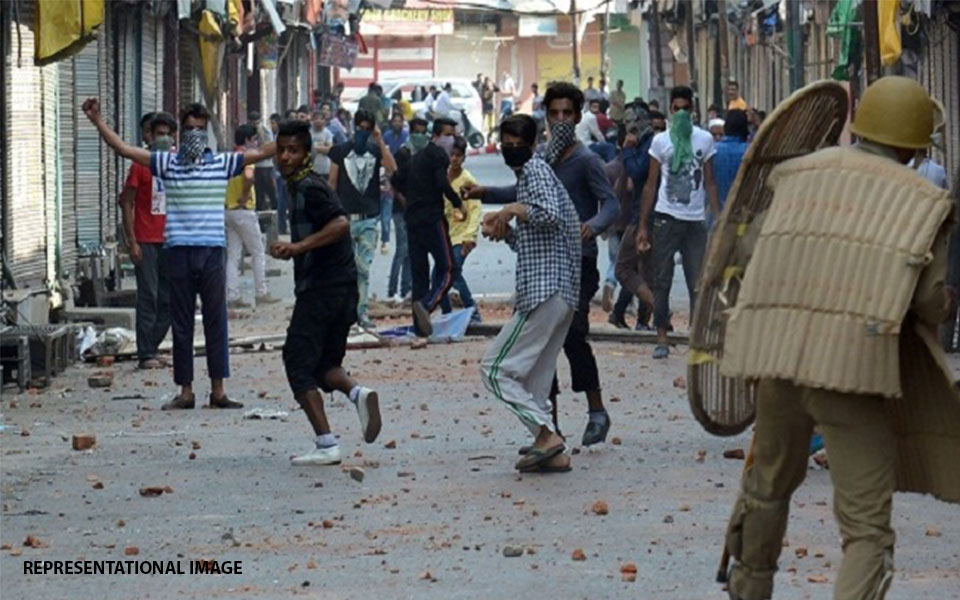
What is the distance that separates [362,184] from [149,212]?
3426 mm

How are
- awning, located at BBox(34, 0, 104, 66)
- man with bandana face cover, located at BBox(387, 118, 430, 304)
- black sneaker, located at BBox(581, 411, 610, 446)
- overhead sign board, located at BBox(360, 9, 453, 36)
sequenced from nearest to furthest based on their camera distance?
1. black sneaker, located at BBox(581, 411, 610, 446)
2. awning, located at BBox(34, 0, 104, 66)
3. man with bandana face cover, located at BBox(387, 118, 430, 304)
4. overhead sign board, located at BBox(360, 9, 453, 36)

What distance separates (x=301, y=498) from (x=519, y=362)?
1300mm

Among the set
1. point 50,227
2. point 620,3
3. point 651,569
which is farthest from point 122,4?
point 620,3

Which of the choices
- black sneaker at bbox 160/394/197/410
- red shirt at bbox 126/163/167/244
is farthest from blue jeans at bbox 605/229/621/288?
black sneaker at bbox 160/394/197/410

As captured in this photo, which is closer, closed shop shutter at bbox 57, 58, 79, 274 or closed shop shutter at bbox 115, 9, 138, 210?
closed shop shutter at bbox 57, 58, 79, 274

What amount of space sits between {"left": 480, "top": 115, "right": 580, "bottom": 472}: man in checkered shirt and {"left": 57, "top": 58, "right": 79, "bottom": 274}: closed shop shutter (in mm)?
11111

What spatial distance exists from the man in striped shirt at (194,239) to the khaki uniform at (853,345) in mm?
7369

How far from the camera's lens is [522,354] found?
11.0 metres

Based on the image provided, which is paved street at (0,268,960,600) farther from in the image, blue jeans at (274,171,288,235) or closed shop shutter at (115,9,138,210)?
blue jeans at (274,171,288,235)

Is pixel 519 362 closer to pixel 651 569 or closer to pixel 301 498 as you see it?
pixel 301 498

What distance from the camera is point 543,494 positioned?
33.9ft

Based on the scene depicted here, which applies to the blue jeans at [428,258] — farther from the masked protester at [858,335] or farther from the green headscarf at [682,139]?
the masked protester at [858,335]

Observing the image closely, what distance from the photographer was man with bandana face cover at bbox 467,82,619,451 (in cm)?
1158

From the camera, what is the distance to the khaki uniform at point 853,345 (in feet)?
21.4
